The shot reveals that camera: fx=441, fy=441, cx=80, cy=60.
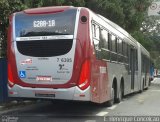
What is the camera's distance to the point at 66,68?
1229cm

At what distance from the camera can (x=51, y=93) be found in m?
12.4

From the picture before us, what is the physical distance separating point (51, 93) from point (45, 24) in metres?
2.01

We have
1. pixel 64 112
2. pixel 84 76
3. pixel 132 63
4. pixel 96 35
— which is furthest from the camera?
pixel 132 63

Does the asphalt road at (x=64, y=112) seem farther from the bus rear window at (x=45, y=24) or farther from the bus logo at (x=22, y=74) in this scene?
the bus rear window at (x=45, y=24)

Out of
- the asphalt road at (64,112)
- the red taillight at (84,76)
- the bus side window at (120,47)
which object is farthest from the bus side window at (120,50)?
the red taillight at (84,76)

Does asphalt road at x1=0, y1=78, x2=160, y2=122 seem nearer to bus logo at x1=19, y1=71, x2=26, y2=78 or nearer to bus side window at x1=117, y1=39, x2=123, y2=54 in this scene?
bus logo at x1=19, y1=71, x2=26, y2=78

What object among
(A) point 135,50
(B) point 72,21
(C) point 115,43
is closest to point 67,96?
(B) point 72,21

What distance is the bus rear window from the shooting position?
1252 centimetres

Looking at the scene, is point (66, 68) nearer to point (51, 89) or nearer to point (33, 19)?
point (51, 89)

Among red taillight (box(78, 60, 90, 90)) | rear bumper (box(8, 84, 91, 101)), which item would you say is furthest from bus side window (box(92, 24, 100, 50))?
rear bumper (box(8, 84, 91, 101))

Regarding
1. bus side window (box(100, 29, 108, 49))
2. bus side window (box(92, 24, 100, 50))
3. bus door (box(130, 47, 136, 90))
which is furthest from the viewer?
bus door (box(130, 47, 136, 90))

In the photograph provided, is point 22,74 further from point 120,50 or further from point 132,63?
point 132,63

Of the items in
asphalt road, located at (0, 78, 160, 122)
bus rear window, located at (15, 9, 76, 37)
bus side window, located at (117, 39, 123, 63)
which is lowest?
asphalt road, located at (0, 78, 160, 122)

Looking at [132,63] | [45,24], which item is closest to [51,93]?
[45,24]
